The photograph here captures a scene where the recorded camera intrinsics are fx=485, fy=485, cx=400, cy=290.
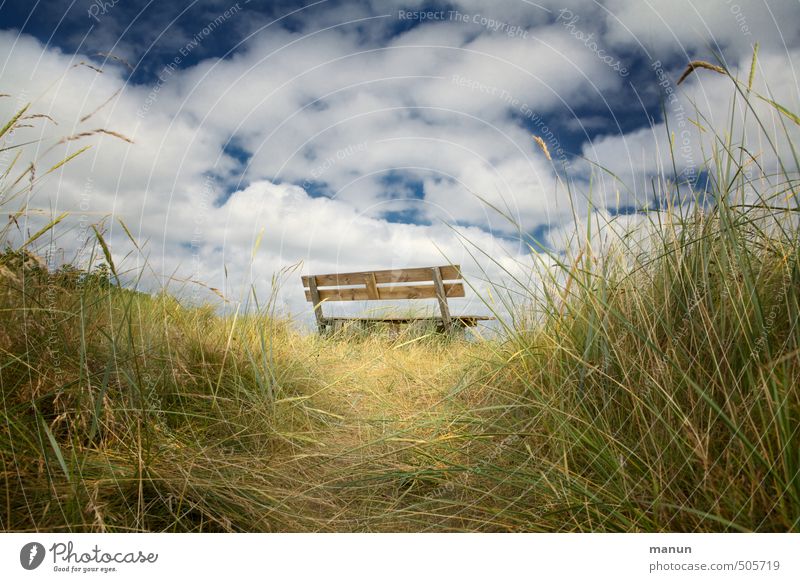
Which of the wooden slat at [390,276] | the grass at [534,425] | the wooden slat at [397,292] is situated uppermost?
the wooden slat at [390,276]

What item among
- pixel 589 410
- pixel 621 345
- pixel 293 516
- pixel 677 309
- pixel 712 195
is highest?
pixel 712 195

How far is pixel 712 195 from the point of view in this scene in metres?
1.54

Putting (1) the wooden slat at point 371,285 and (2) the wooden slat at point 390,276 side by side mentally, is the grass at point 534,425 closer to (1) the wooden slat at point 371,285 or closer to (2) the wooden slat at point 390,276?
(2) the wooden slat at point 390,276

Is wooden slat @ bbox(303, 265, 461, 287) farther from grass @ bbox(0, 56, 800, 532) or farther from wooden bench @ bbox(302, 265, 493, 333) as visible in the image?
grass @ bbox(0, 56, 800, 532)

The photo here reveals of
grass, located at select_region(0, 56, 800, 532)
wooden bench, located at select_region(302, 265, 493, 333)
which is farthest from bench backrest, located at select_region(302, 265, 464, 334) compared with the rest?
grass, located at select_region(0, 56, 800, 532)

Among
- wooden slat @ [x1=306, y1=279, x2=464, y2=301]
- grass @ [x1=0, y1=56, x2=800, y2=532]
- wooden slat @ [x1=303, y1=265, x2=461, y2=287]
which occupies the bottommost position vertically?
grass @ [x1=0, y1=56, x2=800, y2=532]

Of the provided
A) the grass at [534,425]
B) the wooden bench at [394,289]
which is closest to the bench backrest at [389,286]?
the wooden bench at [394,289]

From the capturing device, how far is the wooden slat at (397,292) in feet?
21.5

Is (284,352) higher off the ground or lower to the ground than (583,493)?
higher

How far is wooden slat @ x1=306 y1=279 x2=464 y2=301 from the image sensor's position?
6.55 meters

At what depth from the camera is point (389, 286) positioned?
705cm

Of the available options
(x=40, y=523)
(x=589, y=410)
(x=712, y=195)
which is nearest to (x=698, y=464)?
(x=589, y=410)

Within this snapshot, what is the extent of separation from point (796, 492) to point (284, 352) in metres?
2.57
